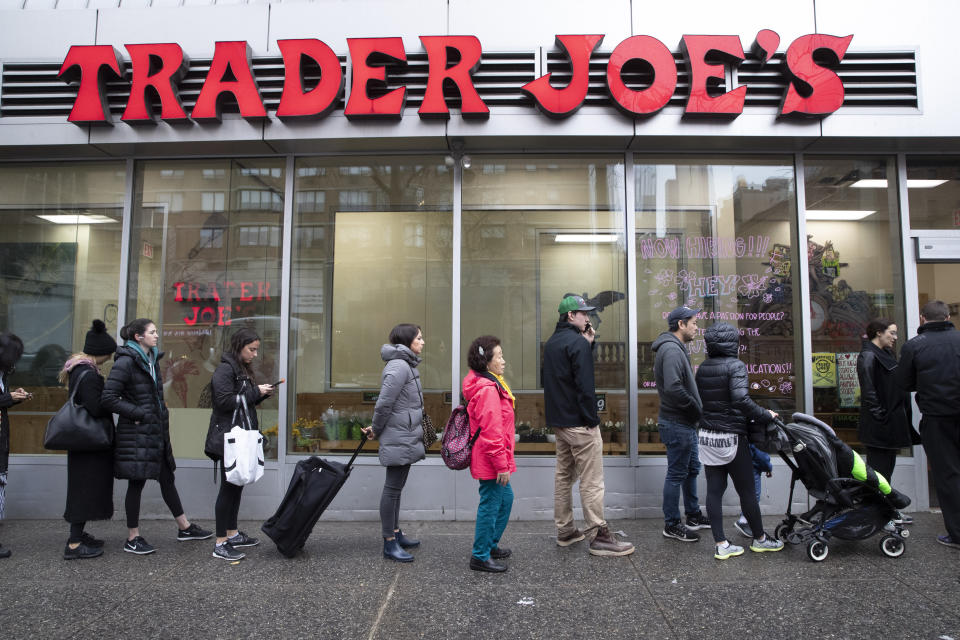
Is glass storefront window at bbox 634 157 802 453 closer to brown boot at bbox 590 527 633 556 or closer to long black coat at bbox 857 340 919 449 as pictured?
long black coat at bbox 857 340 919 449

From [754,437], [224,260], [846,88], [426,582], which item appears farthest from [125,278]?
[846,88]

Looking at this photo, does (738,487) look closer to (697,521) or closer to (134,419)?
(697,521)

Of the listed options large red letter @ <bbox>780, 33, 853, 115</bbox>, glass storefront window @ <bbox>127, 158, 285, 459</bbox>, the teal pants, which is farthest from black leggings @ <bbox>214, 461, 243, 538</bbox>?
large red letter @ <bbox>780, 33, 853, 115</bbox>

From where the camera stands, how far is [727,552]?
185 inches

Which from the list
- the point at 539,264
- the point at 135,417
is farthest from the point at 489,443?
the point at 539,264

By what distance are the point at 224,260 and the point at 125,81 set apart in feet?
6.43

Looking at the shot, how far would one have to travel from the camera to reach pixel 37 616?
377cm

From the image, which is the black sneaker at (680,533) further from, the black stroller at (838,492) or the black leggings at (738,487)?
the black stroller at (838,492)

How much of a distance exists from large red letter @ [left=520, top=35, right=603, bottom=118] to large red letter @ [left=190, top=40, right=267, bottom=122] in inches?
102

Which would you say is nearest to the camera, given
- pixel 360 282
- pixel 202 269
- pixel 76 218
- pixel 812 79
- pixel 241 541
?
pixel 241 541

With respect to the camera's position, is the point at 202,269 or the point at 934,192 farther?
the point at 202,269

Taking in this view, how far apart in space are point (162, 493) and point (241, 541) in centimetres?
81

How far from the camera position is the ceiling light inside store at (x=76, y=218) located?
6.75 meters

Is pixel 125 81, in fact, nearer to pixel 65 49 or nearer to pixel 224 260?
pixel 65 49
